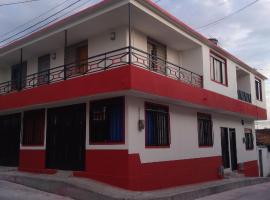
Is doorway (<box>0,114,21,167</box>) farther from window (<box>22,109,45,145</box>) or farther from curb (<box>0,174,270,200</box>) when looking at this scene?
curb (<box>0,174,270,200</box>)

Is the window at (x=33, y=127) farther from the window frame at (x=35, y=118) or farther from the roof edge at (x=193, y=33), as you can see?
the roof edge at (x=193, y=33)

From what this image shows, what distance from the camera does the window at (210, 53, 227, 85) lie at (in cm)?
1750

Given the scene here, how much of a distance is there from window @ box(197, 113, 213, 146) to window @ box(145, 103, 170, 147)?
330 centimetres

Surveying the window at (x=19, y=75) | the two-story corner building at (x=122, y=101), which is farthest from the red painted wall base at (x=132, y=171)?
the window at (x=19, y=75)

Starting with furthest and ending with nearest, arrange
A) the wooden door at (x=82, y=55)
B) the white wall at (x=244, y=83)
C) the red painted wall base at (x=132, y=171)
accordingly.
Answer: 1. the white wall at (x=244, y=83)
2. the wooden door at (x=82, y=55)
3. the red painted wall base at (x=132, y=171)

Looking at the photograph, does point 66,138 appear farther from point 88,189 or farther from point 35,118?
point 88,189

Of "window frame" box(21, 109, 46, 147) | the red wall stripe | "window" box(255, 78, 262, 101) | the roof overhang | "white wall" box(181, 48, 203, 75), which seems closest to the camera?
the red wall stripe

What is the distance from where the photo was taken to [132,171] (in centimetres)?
1129

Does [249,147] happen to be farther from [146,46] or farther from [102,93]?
[102,93]

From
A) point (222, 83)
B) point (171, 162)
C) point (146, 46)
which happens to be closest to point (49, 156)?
point (171, 162)

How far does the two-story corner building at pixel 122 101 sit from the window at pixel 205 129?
5 centimetres

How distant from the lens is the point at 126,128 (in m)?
11.5

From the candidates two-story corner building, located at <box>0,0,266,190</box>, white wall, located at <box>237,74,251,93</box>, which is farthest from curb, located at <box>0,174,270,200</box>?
white wall, located at <box>237,74,251,93</box>

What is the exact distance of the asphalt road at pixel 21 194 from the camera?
11.0m
